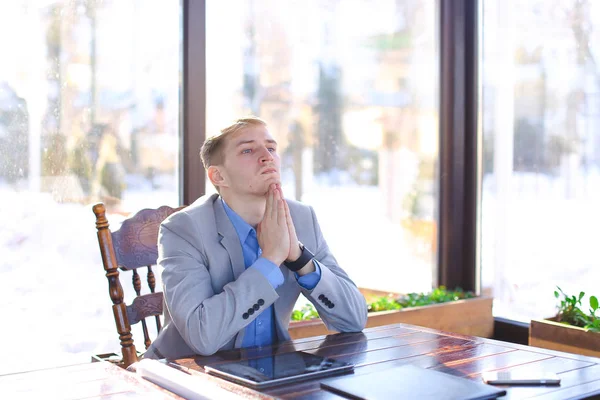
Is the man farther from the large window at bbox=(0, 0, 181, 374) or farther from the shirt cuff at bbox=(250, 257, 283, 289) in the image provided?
the large window at bbox=(0, 0, 181, 374)

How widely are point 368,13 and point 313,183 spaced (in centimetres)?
101

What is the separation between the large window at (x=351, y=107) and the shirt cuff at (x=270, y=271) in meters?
1.52

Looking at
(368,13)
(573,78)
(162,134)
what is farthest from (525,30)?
(162,134)

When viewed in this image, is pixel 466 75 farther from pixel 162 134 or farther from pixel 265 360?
pixel 265 360

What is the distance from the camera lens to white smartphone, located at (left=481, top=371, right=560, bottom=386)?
1.40 meters

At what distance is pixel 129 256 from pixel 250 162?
19.6 inches

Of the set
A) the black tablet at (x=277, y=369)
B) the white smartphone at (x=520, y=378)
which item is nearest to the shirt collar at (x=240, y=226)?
the black tablet at (x=277, y=369)

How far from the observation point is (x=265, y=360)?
1594 mm

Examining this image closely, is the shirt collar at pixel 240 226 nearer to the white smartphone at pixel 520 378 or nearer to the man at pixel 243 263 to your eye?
the man at pixel 243 263

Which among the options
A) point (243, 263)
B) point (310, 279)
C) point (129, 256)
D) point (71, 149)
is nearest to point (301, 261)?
point (310, 279)

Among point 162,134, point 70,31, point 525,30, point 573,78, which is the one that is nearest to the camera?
point 70,31

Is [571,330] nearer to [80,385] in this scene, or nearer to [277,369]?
[277,369]

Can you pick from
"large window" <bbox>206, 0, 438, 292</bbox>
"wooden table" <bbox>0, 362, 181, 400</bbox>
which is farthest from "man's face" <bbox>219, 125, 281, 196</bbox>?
"large window" <bbox>206, 0, 438, 292</bbox>

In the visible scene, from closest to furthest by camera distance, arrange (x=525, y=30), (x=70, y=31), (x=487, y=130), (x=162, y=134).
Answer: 1. (x=70, y=31)
2. (x=162, y=134)
3. (x=525, y=30)
4. (x=487, y=130)
